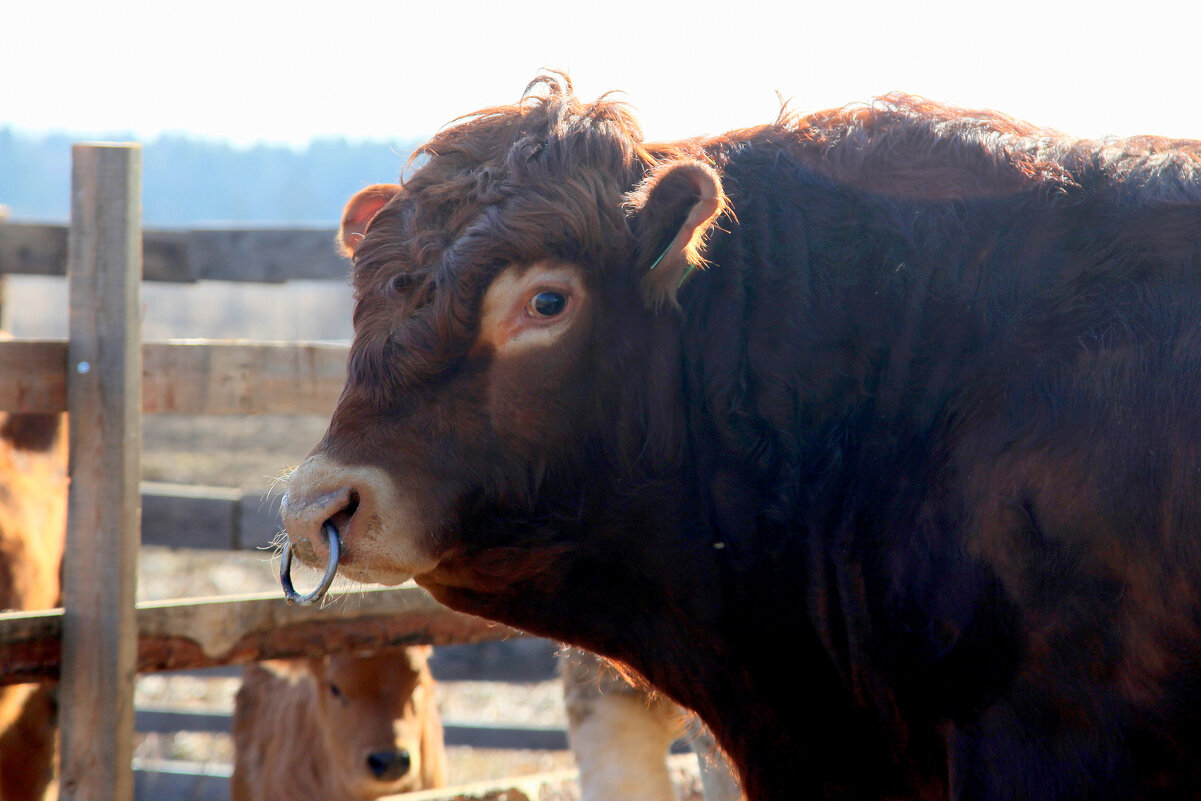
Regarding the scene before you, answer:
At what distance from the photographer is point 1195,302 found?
68.9 inches

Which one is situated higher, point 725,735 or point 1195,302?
point 1195,302

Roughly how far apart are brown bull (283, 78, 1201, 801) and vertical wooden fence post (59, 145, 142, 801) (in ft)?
3.58

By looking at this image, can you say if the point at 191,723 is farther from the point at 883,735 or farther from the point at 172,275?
the point at 883,735

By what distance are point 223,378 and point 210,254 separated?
1.73m

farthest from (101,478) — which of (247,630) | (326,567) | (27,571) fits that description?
(27,571)

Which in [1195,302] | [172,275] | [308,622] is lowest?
[308,622]

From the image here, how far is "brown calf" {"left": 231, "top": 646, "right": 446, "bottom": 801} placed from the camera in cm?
431

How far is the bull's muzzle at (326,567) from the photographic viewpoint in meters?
1.81

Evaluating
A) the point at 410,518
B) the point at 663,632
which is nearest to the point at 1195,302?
the point at 663,632

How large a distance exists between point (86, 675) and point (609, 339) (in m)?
1.74

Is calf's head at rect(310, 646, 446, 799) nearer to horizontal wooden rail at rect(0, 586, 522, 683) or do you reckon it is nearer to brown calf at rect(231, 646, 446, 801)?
brown calf at rect(231, 646, 446, 801)

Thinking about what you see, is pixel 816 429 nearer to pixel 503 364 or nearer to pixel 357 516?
pixel 503 364

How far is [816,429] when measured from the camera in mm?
1976

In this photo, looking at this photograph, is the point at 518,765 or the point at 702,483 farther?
the point at 518,765
